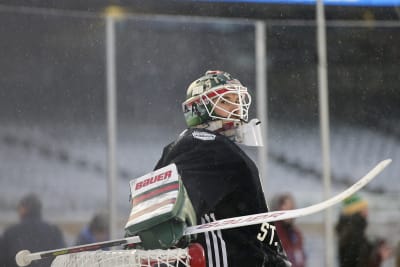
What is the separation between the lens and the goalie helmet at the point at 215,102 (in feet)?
12.1

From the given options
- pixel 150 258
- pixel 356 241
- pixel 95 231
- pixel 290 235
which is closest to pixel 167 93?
pixel 95 231

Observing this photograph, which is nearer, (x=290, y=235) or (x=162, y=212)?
(x=162, y=212)

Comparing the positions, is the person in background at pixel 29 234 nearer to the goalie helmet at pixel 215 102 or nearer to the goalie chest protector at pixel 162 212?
the goalie helmet at pixel 215 102

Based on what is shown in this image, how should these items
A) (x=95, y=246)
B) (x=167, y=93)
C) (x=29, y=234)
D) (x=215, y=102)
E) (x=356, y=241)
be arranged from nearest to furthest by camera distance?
(x=95, y=246)
(x=215, y=102)
(x=29, y=234)
(x=167, y=93)
(x=356, y=241)

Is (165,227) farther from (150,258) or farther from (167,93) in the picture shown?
(167,93)

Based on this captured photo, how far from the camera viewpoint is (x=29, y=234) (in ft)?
16.5

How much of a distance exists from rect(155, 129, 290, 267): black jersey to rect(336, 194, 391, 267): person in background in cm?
224

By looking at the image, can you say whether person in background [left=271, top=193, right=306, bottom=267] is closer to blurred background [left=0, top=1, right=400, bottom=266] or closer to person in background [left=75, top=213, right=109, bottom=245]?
blurred background [left=0, top=1, right=400, bottom=266]

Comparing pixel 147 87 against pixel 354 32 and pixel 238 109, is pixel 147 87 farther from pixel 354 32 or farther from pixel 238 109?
pixel 238 109

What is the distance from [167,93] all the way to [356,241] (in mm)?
1385

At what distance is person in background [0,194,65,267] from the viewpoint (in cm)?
495

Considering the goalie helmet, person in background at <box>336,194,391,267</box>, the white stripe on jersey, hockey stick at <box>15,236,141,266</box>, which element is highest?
the goalie helmet

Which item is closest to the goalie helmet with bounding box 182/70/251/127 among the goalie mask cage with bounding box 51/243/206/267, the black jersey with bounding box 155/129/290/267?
the black jersey with bounding box 155/129/290/267

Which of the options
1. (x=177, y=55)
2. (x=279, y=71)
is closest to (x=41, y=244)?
(x=177, y=55)
